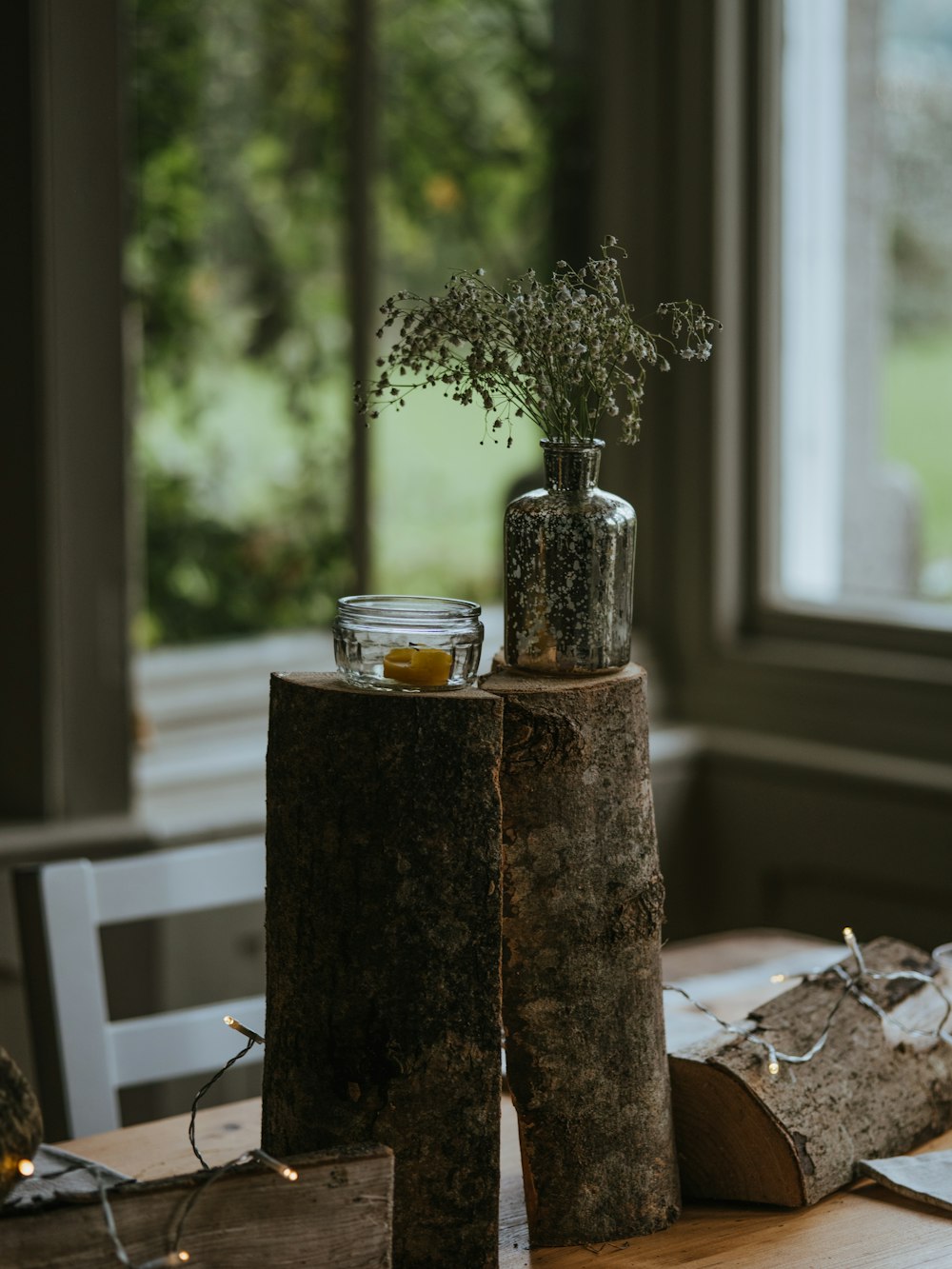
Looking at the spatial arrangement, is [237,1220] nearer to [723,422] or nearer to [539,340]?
[539,340]

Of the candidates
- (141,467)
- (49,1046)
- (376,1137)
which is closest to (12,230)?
(141,467)

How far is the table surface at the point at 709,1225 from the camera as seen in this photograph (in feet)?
3.78

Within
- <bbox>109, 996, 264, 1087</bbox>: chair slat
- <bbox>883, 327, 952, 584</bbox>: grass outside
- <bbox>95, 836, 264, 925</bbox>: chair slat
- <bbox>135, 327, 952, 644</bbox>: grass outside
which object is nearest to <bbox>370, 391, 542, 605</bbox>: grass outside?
<bbox>135, 327, 952, 644</bbox>: grass outside

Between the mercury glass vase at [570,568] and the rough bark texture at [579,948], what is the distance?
0.03m

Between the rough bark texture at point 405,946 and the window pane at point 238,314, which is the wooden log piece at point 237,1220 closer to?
the rough bark texture at point 405,946

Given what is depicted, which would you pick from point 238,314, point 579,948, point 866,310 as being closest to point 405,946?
point 579,948

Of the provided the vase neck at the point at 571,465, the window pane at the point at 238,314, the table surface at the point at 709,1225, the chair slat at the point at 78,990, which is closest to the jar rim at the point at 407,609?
the vase neck at the point at 571,465

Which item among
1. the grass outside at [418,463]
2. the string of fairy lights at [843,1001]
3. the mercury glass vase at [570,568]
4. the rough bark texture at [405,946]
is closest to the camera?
the rough bark texture at [405,946]

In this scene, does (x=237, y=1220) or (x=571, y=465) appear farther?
(x=571, y=465)

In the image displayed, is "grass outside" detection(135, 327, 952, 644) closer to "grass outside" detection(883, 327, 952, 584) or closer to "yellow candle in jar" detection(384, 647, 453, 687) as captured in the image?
"grass outside" detection(883, 327, 952, 584)

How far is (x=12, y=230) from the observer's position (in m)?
2.15

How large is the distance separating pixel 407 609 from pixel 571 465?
0.17 metres

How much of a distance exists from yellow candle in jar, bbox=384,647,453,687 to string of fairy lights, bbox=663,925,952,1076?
0.38 m

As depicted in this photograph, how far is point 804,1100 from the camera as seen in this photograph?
4.18 feet
